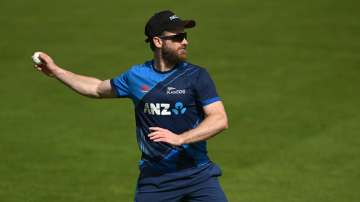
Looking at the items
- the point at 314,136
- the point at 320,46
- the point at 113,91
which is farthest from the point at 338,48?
the point at 113,91

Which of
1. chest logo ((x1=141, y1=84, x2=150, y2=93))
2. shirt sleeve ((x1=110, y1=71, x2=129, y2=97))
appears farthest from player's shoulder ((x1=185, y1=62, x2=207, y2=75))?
shirt sleeve ((x1=110, y1=71, x2=129, y2=97))

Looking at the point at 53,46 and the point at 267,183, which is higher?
the point at 53,46

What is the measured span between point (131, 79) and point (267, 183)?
3.76 metres

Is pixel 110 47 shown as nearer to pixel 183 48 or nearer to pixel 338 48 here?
pixel 338 48

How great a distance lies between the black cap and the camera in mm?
7992

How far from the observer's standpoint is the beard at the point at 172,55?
802cm

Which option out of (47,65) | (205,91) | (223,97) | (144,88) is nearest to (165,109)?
(144,88)

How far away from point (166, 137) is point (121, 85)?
3.72 feet

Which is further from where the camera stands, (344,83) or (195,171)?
(344,83)

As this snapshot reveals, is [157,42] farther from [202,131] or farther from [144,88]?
[202,131]

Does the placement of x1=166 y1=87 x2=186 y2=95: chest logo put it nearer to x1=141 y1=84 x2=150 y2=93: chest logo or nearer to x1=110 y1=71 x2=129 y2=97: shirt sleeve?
x1=141 y1=84 x2=150 y2=93: chest logo

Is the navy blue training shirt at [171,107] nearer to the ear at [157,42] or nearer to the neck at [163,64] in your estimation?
the neck at [163,64]

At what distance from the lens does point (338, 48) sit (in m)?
16.3

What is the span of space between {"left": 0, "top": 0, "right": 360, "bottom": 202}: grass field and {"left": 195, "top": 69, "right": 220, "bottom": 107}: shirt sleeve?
3.38 metres
